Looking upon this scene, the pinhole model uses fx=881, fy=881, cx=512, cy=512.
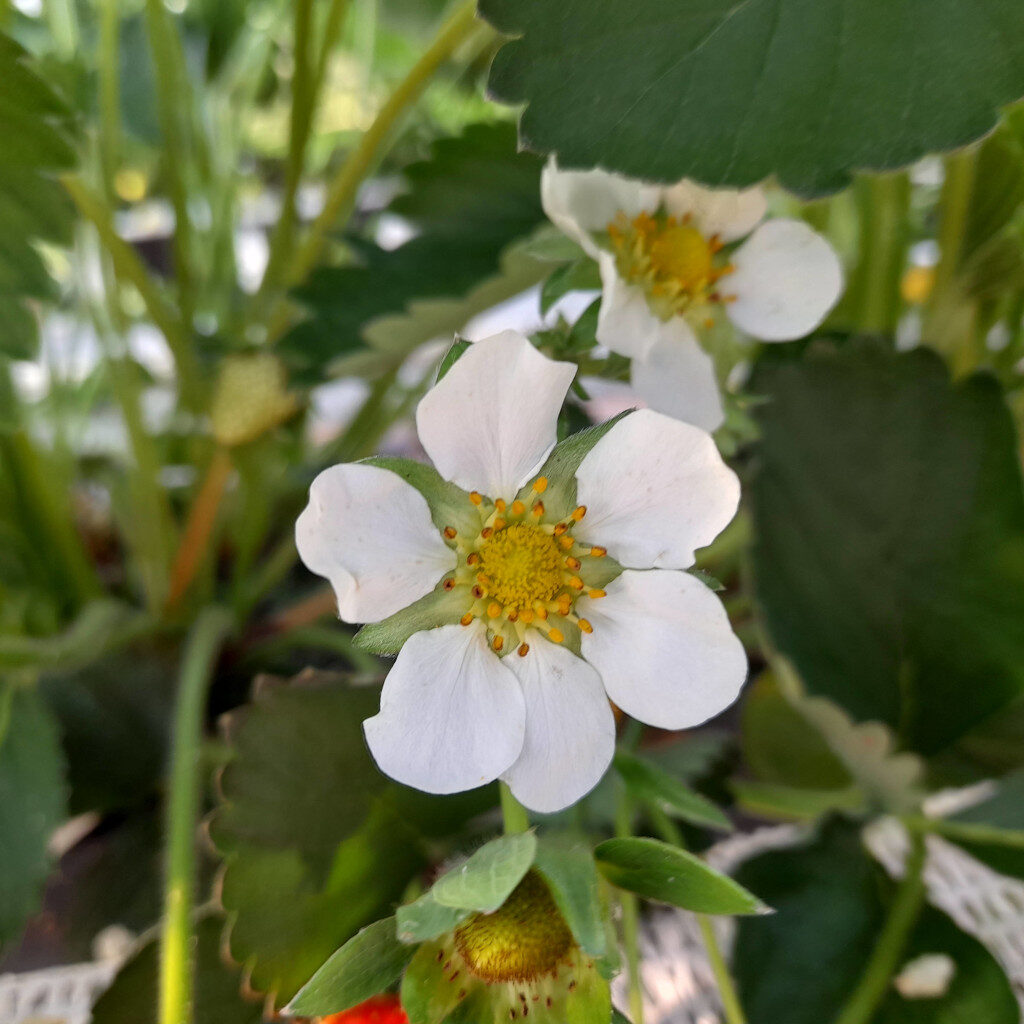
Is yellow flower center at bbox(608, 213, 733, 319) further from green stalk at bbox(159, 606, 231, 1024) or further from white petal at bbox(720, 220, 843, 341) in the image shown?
green stalk at bbox(159, 606, 231, 1024)

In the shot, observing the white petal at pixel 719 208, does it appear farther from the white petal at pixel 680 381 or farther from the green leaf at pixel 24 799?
the green leaf at pixel 24 799

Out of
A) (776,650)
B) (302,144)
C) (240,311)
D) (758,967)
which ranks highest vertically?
(302,144)

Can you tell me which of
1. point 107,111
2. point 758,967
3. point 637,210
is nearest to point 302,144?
point 107,111

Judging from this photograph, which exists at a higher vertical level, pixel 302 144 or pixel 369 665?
pixel 302 144

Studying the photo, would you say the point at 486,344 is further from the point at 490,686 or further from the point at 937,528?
the point at 937,528

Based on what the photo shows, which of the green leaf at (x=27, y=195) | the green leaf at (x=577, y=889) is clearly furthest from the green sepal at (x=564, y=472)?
the green leaf at (x=27, y=195)

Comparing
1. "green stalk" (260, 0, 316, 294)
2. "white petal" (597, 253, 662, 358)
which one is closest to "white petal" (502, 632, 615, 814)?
"white petal" (597, 253, 662, 358)

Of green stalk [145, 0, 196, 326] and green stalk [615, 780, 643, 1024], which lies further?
green stalk [145, 0, 196, 326]
